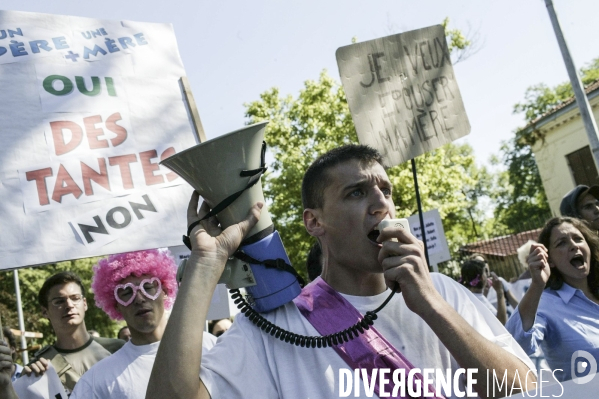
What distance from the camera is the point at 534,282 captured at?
3.28m

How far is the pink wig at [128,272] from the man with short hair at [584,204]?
335 centimetres

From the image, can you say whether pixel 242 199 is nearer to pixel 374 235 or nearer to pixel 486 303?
pixel 374 235

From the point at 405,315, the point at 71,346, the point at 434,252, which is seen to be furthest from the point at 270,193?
the point at 405,315

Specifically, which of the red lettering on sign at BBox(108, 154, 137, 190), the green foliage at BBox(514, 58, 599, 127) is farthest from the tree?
the red lettering on sign at BBox(108, 154, 137, 190)

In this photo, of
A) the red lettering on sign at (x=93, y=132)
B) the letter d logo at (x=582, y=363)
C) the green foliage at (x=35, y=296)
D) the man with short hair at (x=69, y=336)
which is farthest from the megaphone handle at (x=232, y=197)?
the green foliage at (x=35, y=296)

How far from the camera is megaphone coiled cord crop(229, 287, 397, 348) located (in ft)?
6.06

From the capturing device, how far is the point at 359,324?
1887 mm

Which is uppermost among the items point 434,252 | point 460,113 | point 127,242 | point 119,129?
point 119,129

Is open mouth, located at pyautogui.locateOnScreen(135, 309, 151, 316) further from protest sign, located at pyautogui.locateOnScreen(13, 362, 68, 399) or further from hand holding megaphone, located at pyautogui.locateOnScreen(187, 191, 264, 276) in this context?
hand holding megaphone, located at pyautogui.locateOnScreen(187, 191, 264, 276)

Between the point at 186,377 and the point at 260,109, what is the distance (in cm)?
2299

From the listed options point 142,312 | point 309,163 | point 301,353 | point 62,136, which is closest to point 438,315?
point 301,353

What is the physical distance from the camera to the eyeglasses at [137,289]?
12.1ft

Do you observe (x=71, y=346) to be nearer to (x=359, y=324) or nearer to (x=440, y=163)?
(x=359, y=324)

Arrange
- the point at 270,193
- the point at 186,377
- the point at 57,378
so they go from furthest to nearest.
→ the point at 270,193 < the point at 57,378 < the point at 186,377
